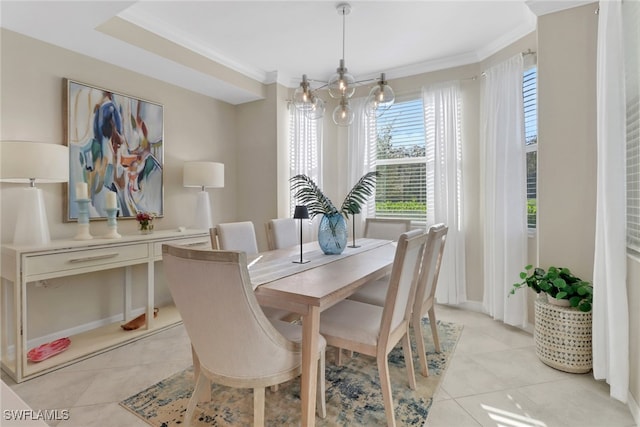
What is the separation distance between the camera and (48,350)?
2385 millimetres

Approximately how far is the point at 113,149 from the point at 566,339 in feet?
12.9

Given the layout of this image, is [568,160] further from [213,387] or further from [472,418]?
[213,387]

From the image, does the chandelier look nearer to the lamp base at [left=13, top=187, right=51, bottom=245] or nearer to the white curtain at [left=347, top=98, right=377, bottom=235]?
the white curtain at [left=347, top=98, right=377, bottom=235]

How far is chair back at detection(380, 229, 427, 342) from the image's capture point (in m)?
1.62

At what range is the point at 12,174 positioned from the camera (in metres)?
2.13

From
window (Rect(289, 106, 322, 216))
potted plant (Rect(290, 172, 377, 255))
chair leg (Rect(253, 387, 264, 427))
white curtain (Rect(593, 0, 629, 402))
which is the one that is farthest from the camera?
window (Rect(289, 106, 322, 216))

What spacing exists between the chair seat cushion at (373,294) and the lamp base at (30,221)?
2.28m

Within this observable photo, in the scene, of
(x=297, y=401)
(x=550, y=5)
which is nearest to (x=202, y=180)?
(x=297, y=401)

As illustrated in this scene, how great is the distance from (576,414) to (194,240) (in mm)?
3077

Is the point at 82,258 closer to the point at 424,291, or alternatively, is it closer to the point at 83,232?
the point at 83,232

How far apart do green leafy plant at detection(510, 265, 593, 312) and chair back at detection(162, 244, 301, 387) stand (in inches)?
73.0

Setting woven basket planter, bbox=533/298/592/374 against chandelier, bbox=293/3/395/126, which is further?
chandelier, bbox=293/3/395/126

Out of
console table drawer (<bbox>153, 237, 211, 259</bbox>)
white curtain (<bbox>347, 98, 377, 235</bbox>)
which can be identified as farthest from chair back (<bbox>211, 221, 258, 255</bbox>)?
white curtain (<bbox>347, 98, 377, 235</bbox>)

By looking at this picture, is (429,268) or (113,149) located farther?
(113,149)
